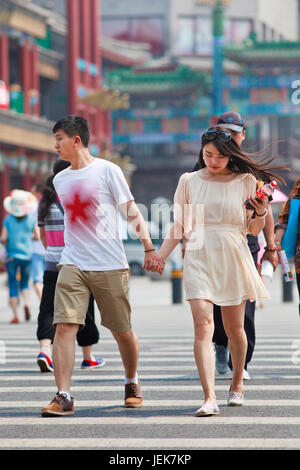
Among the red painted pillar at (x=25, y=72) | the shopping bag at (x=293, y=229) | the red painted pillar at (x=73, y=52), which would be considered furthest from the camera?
the red painted pillar at (x=73, y=52)

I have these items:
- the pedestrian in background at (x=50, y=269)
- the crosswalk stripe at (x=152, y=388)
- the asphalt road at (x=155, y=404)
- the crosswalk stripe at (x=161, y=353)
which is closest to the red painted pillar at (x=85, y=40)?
the asphalt road at (x=155, y=404)

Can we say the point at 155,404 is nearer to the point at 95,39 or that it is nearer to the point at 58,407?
the point at 58,407

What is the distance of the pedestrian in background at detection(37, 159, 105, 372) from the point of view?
8211mm

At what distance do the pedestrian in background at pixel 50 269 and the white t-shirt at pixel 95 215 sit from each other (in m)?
1.55

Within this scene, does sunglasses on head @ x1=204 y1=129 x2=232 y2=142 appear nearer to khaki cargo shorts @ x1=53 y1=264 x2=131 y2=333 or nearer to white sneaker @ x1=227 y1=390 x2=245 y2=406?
khaki cargo shorts @ x1=53 y1=264 x2=131 y2=333

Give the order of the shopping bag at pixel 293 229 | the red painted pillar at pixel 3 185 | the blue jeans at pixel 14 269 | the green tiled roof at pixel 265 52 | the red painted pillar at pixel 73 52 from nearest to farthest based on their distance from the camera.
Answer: the shopping bag at pixel 293 229 < the blue jeans at pixel 14 269 < the red painted pillar at pixel 3 185 < the red painted pillar at pixel 73 52 < the green tiled roof at pixel 265 52

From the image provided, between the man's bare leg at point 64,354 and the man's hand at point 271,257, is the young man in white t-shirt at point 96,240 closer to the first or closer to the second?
the man's bare leg at point 64,354

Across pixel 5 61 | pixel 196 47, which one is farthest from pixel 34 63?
pixel 196 47

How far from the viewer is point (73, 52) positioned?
40.2 meters

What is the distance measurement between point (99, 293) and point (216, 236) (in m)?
0.79

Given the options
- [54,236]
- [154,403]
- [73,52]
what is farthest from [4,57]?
[154,403]

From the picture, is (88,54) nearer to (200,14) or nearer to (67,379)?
(200,14)

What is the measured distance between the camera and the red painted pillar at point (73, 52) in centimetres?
3988

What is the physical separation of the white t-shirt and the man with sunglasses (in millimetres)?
652
